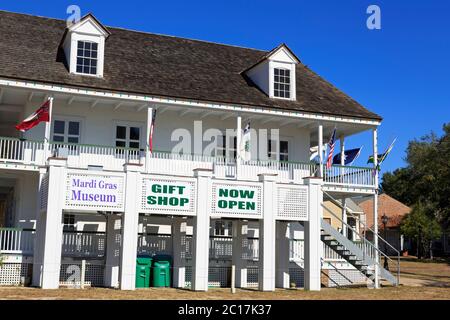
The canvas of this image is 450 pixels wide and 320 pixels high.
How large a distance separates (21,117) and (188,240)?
9056mm

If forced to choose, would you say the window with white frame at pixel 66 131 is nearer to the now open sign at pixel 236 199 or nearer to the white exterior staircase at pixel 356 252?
the now open sign at pixel 236 199

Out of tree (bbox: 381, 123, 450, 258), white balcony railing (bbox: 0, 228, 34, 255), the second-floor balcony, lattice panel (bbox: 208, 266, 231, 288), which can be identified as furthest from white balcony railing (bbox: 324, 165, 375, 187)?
tree (bbox: 381, 123, 450, 258)

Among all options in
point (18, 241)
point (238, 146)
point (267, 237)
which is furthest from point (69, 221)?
point (267, 237)

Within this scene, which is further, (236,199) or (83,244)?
(83,244)

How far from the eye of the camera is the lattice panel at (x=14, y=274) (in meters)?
21.7

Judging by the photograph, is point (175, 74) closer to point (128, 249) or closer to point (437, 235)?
point (128, 249)

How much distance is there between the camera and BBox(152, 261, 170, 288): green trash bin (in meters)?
22.5

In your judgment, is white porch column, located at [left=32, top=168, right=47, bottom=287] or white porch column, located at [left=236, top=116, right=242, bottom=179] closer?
white porch column, located at [left=32, top=168, right=47, bottom=287]

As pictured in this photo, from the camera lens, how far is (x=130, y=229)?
67.3 ft

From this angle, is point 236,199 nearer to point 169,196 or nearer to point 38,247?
point 169,196

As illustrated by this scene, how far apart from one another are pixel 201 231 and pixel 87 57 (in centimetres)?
941

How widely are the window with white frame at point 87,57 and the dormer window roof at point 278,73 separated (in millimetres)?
7674

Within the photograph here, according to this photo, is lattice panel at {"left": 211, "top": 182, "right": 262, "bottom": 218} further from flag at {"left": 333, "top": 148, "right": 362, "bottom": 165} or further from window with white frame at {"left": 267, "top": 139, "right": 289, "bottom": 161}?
flag at {"left": 333, "top": 148, "right": 362, "bottom": 165}

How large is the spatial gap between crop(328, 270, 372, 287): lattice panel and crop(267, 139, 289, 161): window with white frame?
5.84 meters
